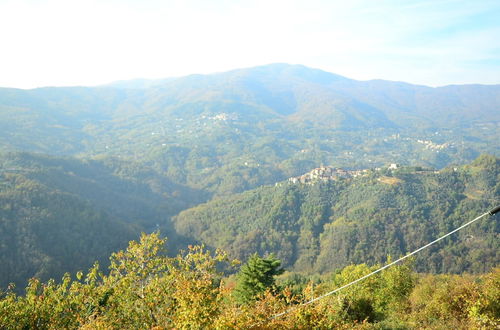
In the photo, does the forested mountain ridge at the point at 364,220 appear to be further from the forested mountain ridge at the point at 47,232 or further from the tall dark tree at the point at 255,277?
the tall dark tree at the point at 255,277

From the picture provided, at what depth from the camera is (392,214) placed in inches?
5625

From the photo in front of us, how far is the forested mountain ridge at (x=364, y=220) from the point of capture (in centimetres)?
12350

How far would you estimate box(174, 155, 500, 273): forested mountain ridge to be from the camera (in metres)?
124

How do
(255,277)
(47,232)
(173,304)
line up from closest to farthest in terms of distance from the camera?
(173,304) → (255,277) → (47,232)

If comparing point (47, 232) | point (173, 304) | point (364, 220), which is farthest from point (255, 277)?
point (364, 220)

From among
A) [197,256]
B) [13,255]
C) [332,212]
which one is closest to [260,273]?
[197,256]

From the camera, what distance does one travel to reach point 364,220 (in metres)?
142

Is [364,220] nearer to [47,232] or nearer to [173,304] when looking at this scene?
[47,232]

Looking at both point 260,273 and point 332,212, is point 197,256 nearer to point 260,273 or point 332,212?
point 260,273

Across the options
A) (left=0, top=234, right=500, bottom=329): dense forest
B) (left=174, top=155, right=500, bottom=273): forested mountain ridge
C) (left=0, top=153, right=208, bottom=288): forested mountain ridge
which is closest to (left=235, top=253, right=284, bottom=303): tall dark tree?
(left=0, top=234, right=500, bottom=329): dense forest

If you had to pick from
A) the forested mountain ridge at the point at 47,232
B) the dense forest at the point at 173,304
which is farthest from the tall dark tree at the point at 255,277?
the forested mountain ridge at the point at 47,232

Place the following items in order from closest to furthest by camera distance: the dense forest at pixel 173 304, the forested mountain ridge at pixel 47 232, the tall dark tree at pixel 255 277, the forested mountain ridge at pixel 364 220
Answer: the dense forest at pixel 173 304 → the tall dark tree at pixel 255 277 → the forested mountain ridge at pixel 47 232 → the forested mountain ridge at pixel 364 220

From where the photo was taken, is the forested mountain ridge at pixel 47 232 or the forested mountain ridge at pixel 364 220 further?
the forested mountain ridge at pixel 364 220

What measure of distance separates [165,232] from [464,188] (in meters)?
139
